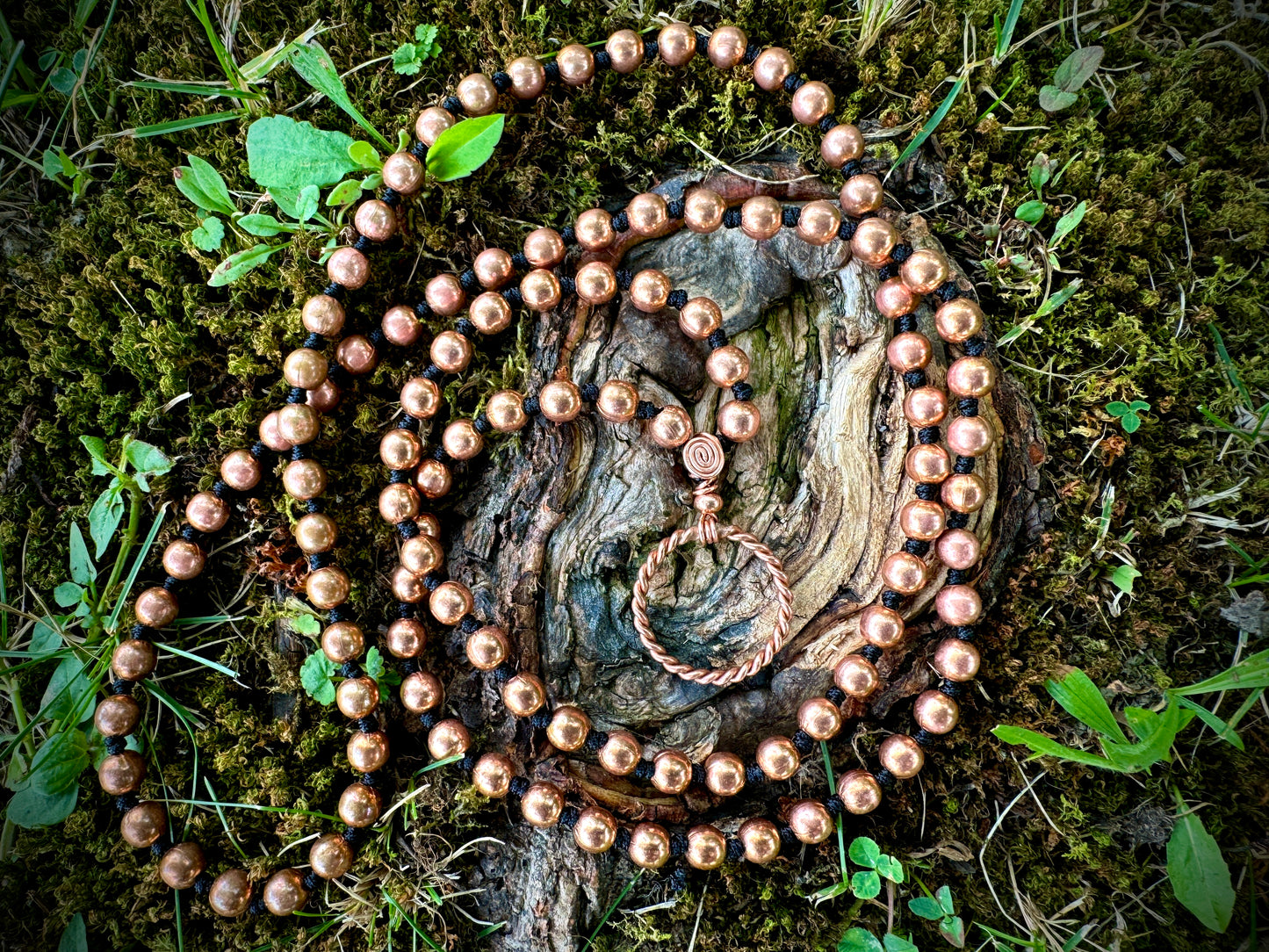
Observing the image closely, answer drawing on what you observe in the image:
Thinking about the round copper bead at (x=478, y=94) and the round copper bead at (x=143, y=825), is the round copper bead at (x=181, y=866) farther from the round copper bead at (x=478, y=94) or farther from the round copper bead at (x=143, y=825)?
the round copper bead at (x=478, y=94)

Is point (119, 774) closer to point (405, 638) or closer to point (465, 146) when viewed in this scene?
point (405, 638)

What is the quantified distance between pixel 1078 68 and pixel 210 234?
246cm

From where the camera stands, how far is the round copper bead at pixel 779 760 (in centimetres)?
205

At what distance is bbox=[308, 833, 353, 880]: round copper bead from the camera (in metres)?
1.97

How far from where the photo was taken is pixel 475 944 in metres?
1.97

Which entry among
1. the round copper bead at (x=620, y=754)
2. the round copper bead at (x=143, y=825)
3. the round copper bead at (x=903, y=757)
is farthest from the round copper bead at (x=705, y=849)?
the round copper bead at (x=143, y=825)

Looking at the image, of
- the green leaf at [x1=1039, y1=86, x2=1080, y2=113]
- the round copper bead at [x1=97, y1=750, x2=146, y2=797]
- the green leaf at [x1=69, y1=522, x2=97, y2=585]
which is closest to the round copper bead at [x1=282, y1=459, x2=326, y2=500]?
the green leaf at [x1=69, y1=522, x2=97, y2=585]

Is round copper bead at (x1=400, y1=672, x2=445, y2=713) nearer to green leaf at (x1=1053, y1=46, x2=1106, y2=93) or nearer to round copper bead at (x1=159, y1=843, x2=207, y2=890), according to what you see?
round copper bead at (x1=159, y1=843, x2=207, y2=890)

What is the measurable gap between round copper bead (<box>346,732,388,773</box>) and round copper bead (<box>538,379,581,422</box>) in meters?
0.95

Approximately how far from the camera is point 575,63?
2201 mm

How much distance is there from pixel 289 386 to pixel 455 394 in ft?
1.48

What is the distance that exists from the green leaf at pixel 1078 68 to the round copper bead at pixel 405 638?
2.36 metres

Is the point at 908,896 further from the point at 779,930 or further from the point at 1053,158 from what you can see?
the point at 1053,158

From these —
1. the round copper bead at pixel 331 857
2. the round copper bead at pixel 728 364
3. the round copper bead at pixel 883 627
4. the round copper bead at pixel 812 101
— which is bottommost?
the round copper bead at pixel 331 857
